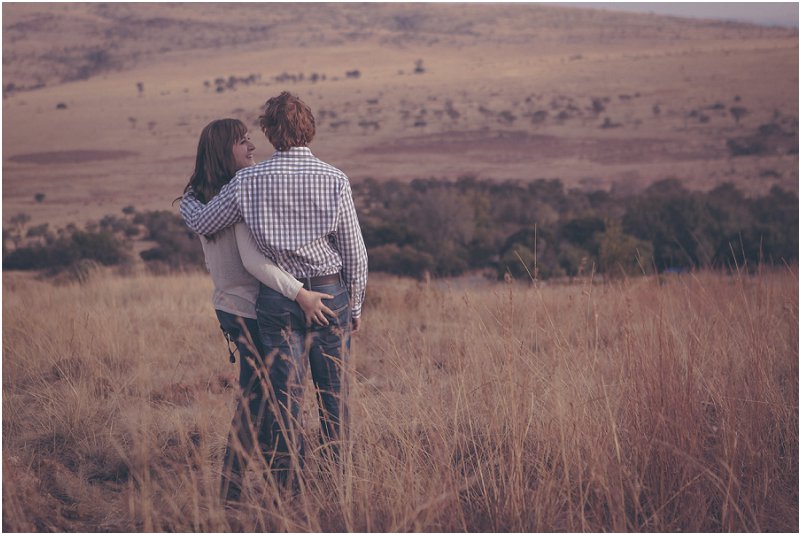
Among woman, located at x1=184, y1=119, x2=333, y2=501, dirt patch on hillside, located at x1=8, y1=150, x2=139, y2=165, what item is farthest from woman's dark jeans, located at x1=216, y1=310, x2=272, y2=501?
dirt patch on hillside, located at x1=8, y1=150, x2=139, y2=165

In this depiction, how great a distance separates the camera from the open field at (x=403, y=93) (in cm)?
3366

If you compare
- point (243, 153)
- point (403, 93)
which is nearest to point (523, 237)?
point (243, 153)

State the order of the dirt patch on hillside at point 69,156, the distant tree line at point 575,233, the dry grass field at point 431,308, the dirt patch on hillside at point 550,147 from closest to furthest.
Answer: the dry grass field at point 431,308, the distant tree line at point 575,233, the dirt patch on hillside at point 550,147, the dirt patch on hillside at point 69,156

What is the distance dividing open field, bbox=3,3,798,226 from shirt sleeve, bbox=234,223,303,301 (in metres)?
23.5

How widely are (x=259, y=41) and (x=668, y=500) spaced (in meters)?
82.2

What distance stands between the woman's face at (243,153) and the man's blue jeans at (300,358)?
53cm

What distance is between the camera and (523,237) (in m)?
15.9

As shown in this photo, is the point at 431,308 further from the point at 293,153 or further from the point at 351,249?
the point at 293,153

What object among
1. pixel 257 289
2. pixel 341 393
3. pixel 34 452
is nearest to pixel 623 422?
pixel 341 393

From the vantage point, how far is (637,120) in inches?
1742

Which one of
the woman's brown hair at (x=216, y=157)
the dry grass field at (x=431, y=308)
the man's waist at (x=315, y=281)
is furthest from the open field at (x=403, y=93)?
the man's waist at (x=315, y=281)

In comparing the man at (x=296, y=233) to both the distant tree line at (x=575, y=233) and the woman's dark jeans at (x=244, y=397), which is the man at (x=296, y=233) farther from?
the distant tree line at (x=575, y=233)

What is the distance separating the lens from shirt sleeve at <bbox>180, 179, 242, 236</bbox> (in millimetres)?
3201

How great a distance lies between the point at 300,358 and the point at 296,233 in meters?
0.50
